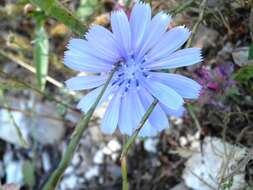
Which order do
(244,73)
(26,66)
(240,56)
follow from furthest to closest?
(26,66) < (240,56) < (244,73)

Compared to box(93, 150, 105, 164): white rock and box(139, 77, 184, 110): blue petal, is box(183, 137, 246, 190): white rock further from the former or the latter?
box(139, 77, 184, 110): blue petal

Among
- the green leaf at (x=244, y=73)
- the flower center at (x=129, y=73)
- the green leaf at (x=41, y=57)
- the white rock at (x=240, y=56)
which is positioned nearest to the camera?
the flower center at (x=129, y=73)

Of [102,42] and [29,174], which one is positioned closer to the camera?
[102,42]

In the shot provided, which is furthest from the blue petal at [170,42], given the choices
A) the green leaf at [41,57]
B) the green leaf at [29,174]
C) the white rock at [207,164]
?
the green leaf at [29,174]

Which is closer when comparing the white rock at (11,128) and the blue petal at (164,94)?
the blue petal at (164,94)

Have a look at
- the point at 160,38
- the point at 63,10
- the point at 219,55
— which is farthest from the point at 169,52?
the point at 219,55

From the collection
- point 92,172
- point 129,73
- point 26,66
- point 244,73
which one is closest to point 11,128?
point 26,66

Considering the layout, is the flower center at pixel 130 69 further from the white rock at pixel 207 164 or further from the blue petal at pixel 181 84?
the white rock at pixel 207 164

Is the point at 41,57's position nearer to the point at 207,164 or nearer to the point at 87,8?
the point at 87,8
